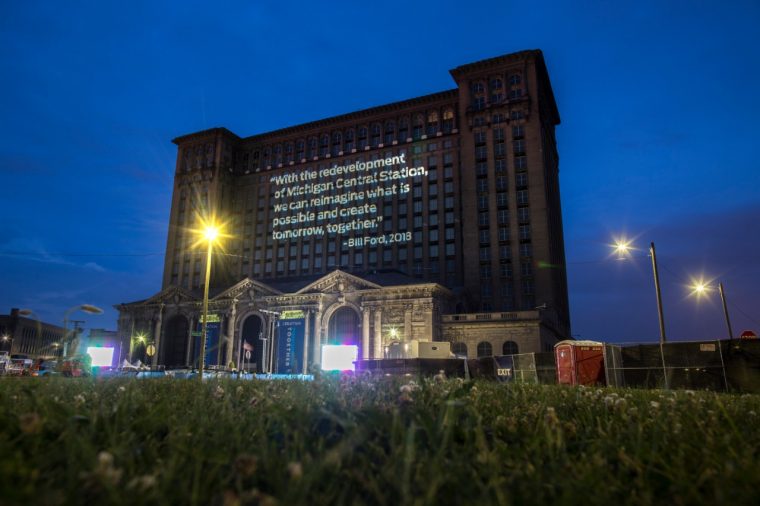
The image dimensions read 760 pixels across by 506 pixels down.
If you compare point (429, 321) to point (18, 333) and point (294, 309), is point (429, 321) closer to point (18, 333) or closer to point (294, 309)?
point (294, 309)

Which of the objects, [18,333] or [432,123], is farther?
[18,333]

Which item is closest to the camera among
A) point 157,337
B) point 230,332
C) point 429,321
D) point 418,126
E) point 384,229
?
point 429,321

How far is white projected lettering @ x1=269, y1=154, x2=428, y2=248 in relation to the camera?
91062 mm

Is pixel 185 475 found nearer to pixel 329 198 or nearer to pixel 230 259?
pixel 329 198

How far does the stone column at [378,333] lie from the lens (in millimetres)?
63422

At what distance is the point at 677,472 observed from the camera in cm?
270

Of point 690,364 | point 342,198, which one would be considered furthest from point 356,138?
point 690,364

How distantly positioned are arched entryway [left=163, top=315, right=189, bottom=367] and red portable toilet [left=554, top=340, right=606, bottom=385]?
67.9 metres

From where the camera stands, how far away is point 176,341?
81.4 meters

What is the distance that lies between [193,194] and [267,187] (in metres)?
16.3

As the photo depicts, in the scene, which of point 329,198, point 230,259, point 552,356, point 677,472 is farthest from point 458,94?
point 677,472

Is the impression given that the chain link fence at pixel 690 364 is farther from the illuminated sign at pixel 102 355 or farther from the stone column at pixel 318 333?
the illuminated sign at pixel 102 355

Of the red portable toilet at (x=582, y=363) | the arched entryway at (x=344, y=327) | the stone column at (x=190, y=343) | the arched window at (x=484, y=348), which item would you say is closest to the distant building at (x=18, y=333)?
the stone column at (x=190, y=343)

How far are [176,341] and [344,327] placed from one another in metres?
32.7
